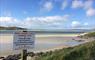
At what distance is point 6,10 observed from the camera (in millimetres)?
3791

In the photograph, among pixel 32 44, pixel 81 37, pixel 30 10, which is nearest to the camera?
pixel 32 44

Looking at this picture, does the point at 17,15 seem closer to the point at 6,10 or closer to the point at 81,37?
the point at 6,10

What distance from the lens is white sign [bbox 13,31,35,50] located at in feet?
8.75

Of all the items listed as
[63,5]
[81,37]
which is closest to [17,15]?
[63,5]

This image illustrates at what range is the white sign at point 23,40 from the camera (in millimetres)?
2666

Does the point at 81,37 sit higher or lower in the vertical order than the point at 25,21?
lower

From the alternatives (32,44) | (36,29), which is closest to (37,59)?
(36,29)

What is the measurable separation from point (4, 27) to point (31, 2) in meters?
0.68

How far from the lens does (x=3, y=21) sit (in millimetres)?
3830

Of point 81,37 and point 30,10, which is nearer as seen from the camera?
point 30,10

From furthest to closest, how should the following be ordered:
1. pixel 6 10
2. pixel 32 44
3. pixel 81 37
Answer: pixel 81 37 → pixel 6 10 → pixel 32 44

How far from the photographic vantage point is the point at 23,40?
2676 mm

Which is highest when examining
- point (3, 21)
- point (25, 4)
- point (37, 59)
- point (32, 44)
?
point (25, 4)

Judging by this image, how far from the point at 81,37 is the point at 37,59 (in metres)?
1.15
